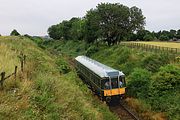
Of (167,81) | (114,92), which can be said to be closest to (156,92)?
(167,81)

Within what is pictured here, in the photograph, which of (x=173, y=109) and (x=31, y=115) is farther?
(x=173, y=109)

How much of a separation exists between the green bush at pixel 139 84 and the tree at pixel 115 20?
28847 millimetres

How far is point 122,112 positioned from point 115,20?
33735 mm

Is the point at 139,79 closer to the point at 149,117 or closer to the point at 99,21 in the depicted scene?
the point at 149,117

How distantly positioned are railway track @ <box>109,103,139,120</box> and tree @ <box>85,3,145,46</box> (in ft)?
102

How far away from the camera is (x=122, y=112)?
19.5 metres

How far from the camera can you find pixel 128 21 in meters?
52.0

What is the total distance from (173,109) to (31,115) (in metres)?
11.7

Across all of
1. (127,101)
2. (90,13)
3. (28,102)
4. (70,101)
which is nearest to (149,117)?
(127,101)

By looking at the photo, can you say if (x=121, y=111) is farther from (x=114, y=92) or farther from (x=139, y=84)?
(x=139, y=84)

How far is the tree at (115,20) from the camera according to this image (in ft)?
168

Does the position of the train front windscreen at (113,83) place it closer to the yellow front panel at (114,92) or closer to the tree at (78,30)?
the yellow front panel at (114,92)

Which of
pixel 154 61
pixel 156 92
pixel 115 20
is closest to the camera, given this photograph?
pixel 156 92

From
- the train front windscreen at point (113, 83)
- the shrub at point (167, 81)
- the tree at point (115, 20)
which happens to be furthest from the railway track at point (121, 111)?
the tree at point (115, 20)
